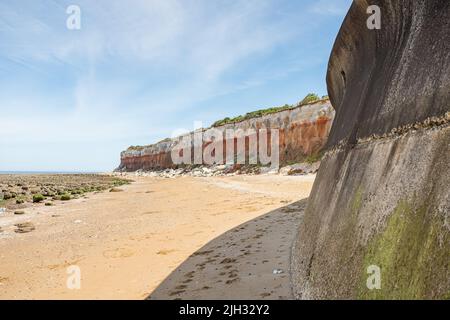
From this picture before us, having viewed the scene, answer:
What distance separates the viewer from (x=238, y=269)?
512 cm

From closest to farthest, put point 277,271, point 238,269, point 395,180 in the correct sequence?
point 395,180
point 277,271
point 238,269

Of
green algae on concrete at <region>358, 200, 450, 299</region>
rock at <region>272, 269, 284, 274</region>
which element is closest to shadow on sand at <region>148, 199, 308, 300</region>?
rock at <region>272, 269, 284, 274</region>

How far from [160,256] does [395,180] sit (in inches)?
221

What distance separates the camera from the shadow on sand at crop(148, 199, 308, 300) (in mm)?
4207

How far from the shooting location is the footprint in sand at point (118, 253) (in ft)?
24.3

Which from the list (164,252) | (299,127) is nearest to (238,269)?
(164,252)

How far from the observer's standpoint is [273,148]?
125 ft

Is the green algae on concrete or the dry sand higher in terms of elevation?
the green algae on concrete

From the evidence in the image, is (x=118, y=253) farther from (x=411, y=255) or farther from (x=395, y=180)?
(x=411, y=255)

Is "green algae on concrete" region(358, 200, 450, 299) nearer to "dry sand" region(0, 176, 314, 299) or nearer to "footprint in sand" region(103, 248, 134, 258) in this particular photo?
"dry sand" region(0, 176, 314, 299)

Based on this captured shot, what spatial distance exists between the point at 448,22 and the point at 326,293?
6.59ft

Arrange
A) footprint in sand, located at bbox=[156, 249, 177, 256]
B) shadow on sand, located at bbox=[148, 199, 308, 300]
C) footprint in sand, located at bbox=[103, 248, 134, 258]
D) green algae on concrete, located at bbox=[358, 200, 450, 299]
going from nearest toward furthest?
1. green algae on concrete, located at bbox=[358, 200, 450, 299]
2. shadow on sand, located at bbox=[148, 199, 308, 300]
3. footprint in sand, located at bbox=[156, 249, 177, 256]
4. footprint in sand, located at bbox=[103, 248, 134, 258]

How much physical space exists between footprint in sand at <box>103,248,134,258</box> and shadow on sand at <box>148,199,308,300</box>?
5.78 feet
